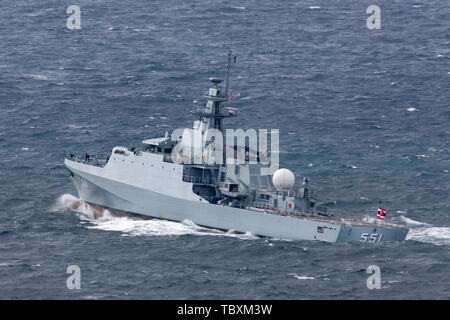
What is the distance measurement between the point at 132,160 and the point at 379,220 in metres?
17.4

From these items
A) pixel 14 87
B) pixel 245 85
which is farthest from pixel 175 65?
pixel 14 87

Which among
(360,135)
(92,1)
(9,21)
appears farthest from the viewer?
(92,1)

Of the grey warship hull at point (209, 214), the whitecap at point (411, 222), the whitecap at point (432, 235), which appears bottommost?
the whitecap at point (432, 235)

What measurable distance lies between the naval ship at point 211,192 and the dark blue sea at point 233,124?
1.19 meters

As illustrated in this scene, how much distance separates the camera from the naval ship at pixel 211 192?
55688mm

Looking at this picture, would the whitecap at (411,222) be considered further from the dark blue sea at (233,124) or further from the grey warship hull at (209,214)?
the grey warship hull at (209,214)

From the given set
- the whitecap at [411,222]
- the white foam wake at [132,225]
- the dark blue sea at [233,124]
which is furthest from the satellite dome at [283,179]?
the whitecap at [411,222]

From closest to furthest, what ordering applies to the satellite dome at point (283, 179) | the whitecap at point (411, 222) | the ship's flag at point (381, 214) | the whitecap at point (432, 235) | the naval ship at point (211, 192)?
the whitecap at point (432, 235), the ship's flag at point (381, 214), the naval ship at point (211, 192), the satellite dome at point (283, 179), the whitecap at point (411, 222)

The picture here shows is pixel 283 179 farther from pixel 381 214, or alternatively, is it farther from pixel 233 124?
pixel 233 124

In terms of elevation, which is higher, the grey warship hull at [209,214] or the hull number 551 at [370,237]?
the grey warship hull at [209,214]

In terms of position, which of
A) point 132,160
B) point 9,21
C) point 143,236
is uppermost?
point 9,21

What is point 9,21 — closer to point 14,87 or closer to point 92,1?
point 92,1

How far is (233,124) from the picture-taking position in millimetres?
75438
